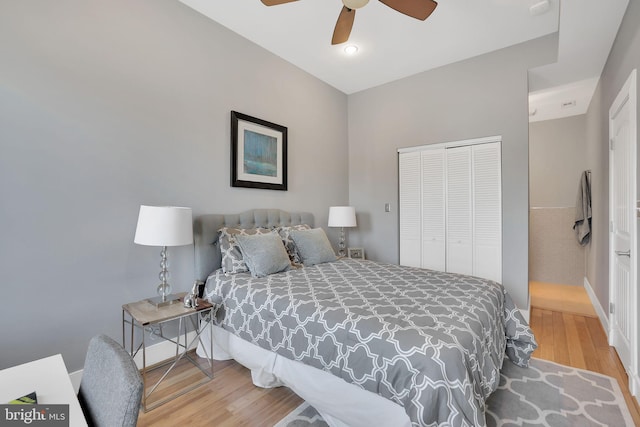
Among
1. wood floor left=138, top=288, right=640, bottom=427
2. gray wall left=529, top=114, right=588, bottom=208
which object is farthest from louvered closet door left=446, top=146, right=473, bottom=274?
gray wall left=529, top=114, right=588, bottom=208

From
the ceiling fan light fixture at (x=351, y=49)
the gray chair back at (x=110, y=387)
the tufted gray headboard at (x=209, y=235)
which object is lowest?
the gray chair back at (x=110, y=387)

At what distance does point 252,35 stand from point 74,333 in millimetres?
3035

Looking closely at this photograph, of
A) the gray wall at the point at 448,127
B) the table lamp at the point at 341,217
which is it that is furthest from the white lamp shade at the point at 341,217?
the gray wall at the point at 448,127

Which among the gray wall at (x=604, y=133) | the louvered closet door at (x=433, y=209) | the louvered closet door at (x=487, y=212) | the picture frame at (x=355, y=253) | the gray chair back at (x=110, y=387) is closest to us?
the gray chair back at (x=110, y=387)

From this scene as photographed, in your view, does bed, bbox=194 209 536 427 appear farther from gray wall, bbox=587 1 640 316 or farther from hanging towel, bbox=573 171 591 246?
hanging towel, bbox=573 171 591 246

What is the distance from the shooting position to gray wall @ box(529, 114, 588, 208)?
5004mm

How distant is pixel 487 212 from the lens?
11.5 ft

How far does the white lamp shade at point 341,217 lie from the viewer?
3.98m

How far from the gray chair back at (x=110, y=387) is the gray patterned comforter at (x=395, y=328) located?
1.07 metres

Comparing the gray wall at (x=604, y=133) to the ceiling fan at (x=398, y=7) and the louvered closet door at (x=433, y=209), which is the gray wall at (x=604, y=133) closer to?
the ceiling fan at (x=398, y=7)

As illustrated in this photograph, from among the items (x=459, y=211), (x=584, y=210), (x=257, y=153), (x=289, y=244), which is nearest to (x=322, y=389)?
Result: (x=289, y=244)

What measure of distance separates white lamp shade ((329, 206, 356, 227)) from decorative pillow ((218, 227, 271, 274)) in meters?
1.41

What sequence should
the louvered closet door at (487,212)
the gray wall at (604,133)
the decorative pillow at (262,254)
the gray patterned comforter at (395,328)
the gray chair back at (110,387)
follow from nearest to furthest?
the gray chair back at (110,387), the gray patterned comforter at (395,328), the gray wall at (604,133), the decorative pillow at (262,254), the louvered closet door at (487,212)

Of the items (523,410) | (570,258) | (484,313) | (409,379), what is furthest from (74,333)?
(570,258)
